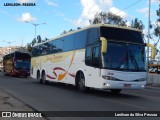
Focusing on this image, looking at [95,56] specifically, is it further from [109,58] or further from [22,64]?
[22,64]

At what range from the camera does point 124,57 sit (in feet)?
58.7

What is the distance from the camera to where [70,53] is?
22281 mm

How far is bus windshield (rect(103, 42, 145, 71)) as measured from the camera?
17688mm

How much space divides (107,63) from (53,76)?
Answer: 8.82 m

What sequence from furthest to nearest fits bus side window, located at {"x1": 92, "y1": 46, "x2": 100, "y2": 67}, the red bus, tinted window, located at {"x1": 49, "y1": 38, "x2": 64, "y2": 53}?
1. the red bus
2. tinted window, located at {"x1": 49, "y1": 38, "x2": 64, "y2": 53}
3. bus side window, located at {"x1": 92, "y1": 46, "x2": 100, "y2": 67}

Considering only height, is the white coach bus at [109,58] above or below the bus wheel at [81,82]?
above

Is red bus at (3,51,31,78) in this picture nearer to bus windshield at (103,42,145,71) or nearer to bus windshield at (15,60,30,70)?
bus windshield at (15,60,30,70)

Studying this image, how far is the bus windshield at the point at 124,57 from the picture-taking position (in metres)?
17.7

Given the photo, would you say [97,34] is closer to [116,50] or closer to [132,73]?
[116,50]

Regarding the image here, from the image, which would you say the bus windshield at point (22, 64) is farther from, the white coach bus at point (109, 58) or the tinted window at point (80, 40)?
the white coach bus at point (109, 58)

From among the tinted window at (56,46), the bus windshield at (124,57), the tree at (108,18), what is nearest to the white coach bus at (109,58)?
the bus windshield at (124,57)

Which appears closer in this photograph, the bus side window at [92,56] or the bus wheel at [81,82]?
the bus side window at [92,56]

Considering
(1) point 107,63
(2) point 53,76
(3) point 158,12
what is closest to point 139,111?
(1) point 107,63

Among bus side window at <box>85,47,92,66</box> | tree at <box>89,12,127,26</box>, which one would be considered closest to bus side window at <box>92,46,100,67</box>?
bus side window at <box>85,47,92,66</box>
